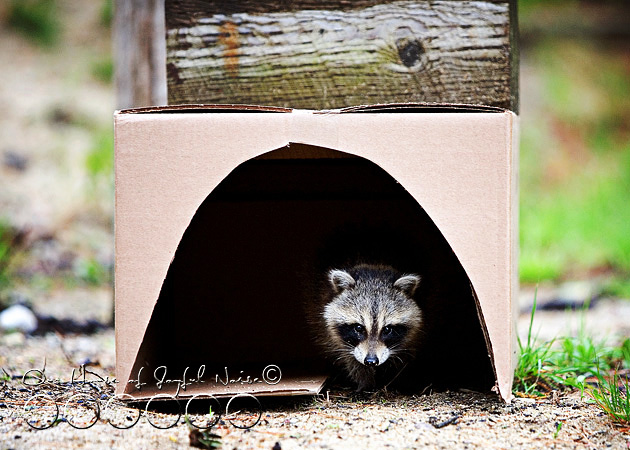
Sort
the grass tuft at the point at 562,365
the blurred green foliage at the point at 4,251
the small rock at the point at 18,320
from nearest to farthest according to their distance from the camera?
the grass tuft at the point at 562,365 → the small rock at the point at 18,320 → the blurred green foliage at the point at 4,251

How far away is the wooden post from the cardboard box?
747mm

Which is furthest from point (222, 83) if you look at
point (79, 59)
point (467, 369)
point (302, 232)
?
point (79, 59)

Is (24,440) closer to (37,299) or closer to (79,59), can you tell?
(37,299)

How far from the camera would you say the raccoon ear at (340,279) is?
3.77 meters

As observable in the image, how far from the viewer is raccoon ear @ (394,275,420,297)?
3.69m

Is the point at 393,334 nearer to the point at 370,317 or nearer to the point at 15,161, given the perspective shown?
the point at 370,317

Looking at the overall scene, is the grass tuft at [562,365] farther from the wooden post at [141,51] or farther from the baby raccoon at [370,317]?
the wooden post at [141,51]

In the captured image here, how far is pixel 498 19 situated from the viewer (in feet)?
11.8

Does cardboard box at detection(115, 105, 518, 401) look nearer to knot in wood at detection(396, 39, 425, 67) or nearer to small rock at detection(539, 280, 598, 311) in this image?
knot in wood at detection(396, 39, 425, 67)

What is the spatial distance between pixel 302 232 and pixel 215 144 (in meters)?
1.74

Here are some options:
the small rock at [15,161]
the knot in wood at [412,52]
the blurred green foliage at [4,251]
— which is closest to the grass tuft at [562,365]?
the knot in wood at [412,52]

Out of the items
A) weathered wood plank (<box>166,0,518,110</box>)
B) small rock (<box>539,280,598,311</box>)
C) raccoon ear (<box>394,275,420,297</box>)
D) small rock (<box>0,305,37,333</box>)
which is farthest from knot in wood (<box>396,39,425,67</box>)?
small rock (<box>0,305,37,333</box>)

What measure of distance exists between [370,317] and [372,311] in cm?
3

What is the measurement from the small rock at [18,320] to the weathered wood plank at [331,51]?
6.38ft
